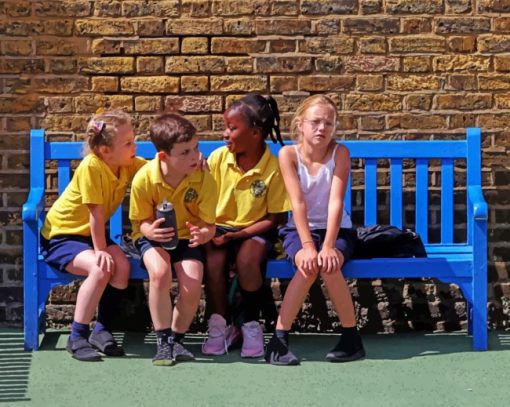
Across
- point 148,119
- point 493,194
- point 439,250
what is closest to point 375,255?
point 439,250

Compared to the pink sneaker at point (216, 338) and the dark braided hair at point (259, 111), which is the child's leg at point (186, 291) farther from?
the dark braided hair at point (259, 111)

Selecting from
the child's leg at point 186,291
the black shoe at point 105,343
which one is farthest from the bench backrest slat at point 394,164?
the child's leg at point 186,291

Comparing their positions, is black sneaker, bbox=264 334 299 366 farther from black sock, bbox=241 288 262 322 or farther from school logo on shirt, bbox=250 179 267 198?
school logo on shirt, bbox=250 179 267 198

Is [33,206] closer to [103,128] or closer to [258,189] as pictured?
[103,128]

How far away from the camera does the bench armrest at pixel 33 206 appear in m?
5.67

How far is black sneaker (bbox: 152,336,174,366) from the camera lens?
554 centimetres

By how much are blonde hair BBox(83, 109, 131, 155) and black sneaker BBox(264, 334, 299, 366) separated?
1261 millimetres

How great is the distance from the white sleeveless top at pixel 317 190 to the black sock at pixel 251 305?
446 mm

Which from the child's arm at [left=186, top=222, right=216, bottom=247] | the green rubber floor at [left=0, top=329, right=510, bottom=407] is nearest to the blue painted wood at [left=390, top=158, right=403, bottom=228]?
the green rubber floor at [left=0, top=329, right=510, bottom=407]

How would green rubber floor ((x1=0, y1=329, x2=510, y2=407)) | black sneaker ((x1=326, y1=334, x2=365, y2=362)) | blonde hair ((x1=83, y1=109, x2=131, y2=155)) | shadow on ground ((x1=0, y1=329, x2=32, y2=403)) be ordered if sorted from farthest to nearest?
blonde hair ((x1=83, y1=109, x2=131, y2=155)) < black sneaker ((x1=326, y1=334, x2=365, y2=362)) < shadow on ground ((x1=0, y1=329, x2=32, y2=403)) < green rubber floor ((x1=0, y1=329, x2=510, y2=407))

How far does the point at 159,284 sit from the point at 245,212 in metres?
Answer: 0.61

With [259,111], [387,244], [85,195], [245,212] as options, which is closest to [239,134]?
[259,111]

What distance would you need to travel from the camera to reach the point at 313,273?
559 cm

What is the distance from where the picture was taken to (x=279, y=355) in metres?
5.57
